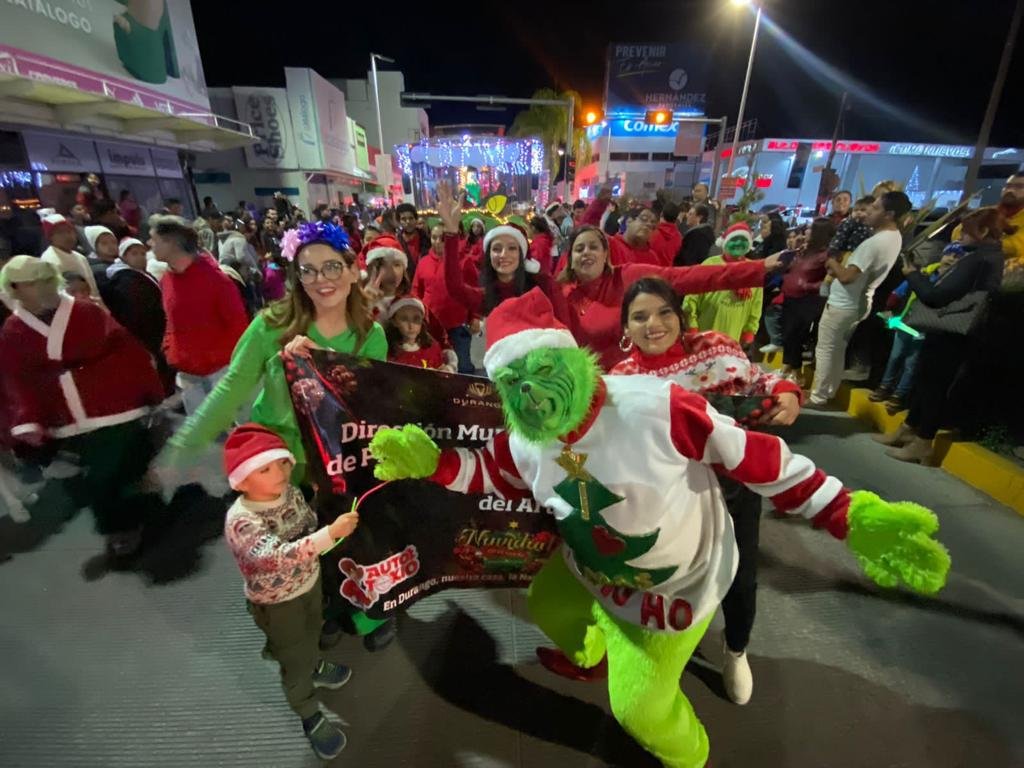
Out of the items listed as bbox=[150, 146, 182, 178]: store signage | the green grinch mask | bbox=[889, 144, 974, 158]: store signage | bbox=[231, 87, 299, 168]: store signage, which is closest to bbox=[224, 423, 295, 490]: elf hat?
the green grinch mask

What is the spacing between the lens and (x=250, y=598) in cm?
175

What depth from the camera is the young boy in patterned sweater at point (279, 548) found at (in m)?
1.69

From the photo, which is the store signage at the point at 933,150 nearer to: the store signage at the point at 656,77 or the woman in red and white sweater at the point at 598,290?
the store signage at the point at 656,77

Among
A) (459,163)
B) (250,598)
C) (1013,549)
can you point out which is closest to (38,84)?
(250,598)

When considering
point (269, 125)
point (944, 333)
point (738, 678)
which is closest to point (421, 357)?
point (738, 678)

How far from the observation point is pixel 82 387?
285 centimetres

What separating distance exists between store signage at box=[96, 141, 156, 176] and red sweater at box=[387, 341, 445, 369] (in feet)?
45.6

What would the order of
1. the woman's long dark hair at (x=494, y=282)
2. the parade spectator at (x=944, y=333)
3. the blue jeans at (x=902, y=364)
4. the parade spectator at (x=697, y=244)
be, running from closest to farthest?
1. the parade spectator at (x=944, y=333)
2. the woman's long dark hair at (x=494, y=282)
3. the blue jeans at (x=902, y=364)
4. the parade spectator at (x=697, y=244)

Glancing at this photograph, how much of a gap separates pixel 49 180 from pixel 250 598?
43.8ft

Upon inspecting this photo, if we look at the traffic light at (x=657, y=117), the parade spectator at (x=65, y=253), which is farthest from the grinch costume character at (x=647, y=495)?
the traffic light at (x=657, y=117)

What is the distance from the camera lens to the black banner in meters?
2.09

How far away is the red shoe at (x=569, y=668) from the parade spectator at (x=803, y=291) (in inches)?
170

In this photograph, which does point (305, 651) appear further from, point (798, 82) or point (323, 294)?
point (798, 82)

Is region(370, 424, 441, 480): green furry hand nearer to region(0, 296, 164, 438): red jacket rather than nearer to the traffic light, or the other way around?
region(0, 296, 164, 438): red jacket
